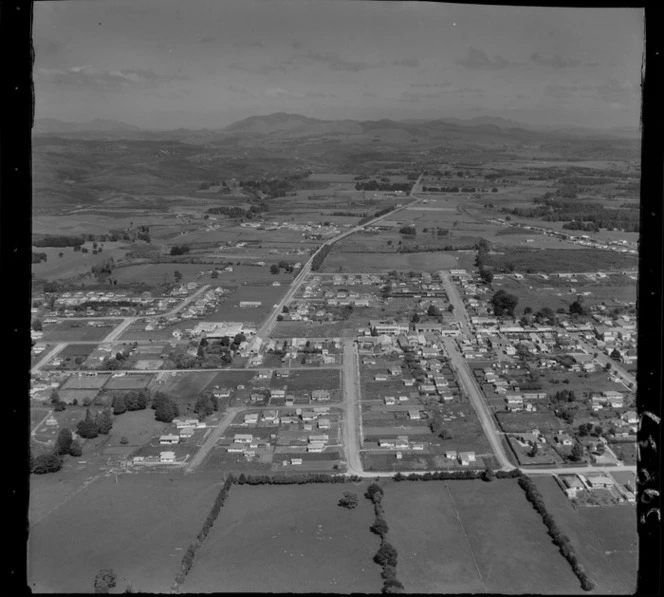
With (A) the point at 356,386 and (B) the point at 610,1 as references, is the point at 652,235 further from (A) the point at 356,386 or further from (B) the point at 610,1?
(A) the point at 356,386

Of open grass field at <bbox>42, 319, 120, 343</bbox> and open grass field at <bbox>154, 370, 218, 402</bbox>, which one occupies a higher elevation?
open grass field at <bbox>42, 319, 120, 343</bbox>

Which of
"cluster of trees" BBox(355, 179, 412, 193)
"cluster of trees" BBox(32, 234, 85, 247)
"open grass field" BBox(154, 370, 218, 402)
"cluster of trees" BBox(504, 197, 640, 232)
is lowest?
"open grass field" BBox(154, 370, 218, 402)

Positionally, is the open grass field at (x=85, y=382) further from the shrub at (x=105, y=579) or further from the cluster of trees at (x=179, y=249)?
the cluster of trees at (x=179, y=249)

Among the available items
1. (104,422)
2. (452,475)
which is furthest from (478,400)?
(104,422)

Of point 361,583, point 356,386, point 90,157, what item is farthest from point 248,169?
point 361,583

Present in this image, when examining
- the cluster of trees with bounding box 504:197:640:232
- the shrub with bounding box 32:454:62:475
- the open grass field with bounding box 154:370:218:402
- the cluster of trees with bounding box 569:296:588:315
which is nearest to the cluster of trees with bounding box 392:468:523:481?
the open grass field with bounding box 154:370:218:402

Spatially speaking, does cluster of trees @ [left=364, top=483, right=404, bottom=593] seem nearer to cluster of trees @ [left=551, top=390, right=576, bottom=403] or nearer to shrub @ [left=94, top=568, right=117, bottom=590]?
shrub @ [left=94, top=568, right=117, bottom=590]

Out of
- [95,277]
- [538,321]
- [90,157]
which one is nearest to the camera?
[538,321]
